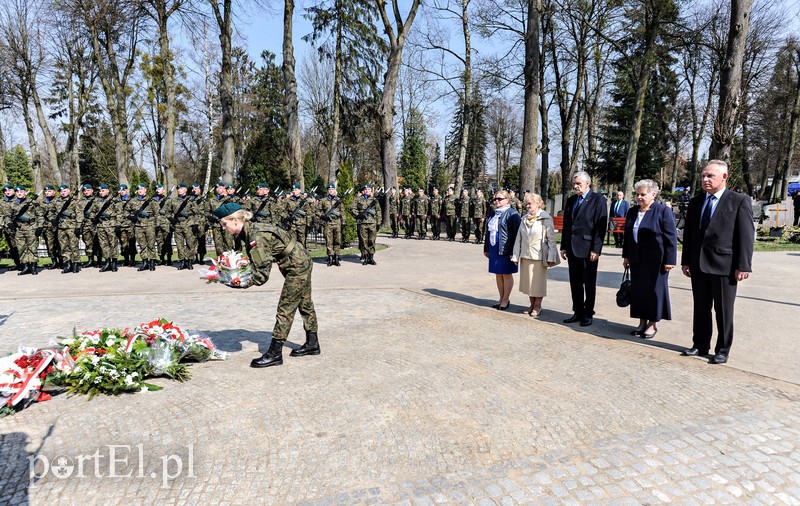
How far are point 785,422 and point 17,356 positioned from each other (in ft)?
21.1

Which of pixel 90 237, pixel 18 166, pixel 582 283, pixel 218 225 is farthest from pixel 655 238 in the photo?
pixel 18 166

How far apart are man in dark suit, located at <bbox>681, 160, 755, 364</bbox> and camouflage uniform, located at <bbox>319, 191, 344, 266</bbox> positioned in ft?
30.2

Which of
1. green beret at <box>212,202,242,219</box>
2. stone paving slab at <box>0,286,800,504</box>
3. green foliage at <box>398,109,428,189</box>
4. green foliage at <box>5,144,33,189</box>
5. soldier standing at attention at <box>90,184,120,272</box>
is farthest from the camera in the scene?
green foliage at <box>5,144,33,189</box>

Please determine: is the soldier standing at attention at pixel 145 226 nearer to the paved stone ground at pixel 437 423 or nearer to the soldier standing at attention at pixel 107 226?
the soldier standing at attention at pixel 107 226

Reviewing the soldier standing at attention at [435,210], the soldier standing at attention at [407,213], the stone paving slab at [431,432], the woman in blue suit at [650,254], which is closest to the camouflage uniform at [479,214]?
the soldier standing at attention at [435,210]

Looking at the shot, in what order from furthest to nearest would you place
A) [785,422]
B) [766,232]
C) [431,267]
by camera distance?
1. [766,232]
2. [431,267]
3. [785,422]

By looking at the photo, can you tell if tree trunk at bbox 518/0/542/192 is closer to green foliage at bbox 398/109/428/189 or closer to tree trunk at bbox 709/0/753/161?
tree trunk at bbox 709/0/753/161

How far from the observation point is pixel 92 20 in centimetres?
2111

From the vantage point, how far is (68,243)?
1247 cm

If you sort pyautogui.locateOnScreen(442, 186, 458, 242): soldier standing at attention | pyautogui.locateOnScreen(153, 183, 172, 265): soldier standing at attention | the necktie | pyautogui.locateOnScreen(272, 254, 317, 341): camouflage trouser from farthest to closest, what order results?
1. pyautogui.locateOnScreen(442, 186, 458, 242): soldier standing at attention
2. pyautogui.locateOnScreen(153, 183, 172, 265): soldier standing at attention
3. the necktie
4. pyautogui.locateOnScreen(272, 254, 317, 341): camouflage trouser

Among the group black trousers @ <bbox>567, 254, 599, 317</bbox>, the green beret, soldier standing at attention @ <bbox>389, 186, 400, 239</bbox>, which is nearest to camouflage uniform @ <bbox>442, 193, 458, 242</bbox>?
soldier standing at attention @ <bbox>389, 186, 400, 239</bbox>

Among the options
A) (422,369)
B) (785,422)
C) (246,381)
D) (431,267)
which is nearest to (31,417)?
(246,381)

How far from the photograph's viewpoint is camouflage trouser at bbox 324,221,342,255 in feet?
44.1

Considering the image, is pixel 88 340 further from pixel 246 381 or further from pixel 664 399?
pixel 664 399
